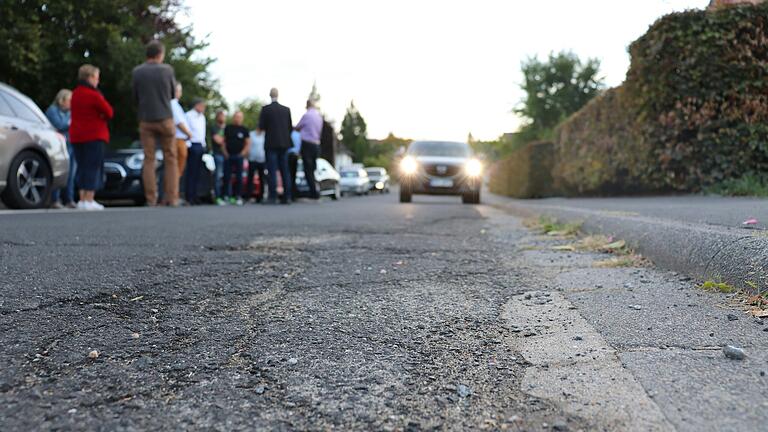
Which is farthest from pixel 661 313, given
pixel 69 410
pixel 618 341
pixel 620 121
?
pixel 620 121

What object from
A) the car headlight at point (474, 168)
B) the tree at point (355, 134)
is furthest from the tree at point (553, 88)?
the tree at point (355, 134)

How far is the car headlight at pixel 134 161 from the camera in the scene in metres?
10.1

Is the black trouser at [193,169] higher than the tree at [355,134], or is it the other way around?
the tree at [355,134]

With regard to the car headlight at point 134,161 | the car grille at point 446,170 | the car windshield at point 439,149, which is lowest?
the car grille at point 446,170

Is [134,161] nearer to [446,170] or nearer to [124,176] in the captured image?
[124,176]

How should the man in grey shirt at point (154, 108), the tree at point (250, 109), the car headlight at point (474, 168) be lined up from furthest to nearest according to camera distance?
the tree at point (250, 109) → the car headlight at point (474, 168) → the man in grey shirt at point (154, 108)

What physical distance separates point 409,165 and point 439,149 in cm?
103

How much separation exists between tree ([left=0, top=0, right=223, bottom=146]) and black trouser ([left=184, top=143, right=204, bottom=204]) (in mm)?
7614

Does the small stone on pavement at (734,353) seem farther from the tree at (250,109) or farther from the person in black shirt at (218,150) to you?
the tree at (250,109)

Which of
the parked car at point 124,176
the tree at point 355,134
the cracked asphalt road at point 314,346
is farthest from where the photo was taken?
the tree at point 355,134

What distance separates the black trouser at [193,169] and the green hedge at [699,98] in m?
6.65

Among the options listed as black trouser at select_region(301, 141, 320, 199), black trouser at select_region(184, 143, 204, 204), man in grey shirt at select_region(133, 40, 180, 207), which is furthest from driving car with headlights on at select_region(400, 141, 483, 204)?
man in grey shirt at select_region(133, 40, 180, 207)

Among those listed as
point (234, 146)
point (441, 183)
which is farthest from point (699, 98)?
point (234, 146)

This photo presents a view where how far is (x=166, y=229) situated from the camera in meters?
5.00
